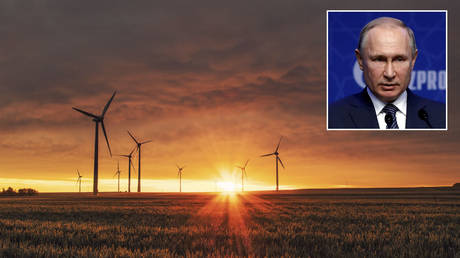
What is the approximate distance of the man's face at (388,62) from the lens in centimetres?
1466

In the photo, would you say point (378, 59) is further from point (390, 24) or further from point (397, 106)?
point (397, 106)

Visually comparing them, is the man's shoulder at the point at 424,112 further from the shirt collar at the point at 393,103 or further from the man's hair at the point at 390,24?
the man's hair at the point at 390,24

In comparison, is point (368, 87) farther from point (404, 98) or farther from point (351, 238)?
point (351, 238)

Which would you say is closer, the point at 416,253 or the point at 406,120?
the point at 416,253

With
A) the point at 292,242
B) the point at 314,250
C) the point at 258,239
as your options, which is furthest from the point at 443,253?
the point at 258,239

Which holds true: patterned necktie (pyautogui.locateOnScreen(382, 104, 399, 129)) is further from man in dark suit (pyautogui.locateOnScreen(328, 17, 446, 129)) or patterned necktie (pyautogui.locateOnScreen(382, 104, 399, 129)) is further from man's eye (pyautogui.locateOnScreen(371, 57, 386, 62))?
man's eye (pyautogui.locateOnScreen(371, 57, 386, 62))

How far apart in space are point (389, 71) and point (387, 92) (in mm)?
726

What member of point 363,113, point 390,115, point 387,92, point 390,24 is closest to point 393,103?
point 390,115

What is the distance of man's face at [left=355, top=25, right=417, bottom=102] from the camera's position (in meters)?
14.7

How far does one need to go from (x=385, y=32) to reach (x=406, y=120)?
10.3ft

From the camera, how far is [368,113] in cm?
1560

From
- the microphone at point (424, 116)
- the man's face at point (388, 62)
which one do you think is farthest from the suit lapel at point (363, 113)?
the microphone at point (424, 116)

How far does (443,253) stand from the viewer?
484 inches

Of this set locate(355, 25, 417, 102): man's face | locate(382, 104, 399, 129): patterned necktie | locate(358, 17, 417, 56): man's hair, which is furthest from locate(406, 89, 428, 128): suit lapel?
locate(358, 17, 417, 56): man's hair
